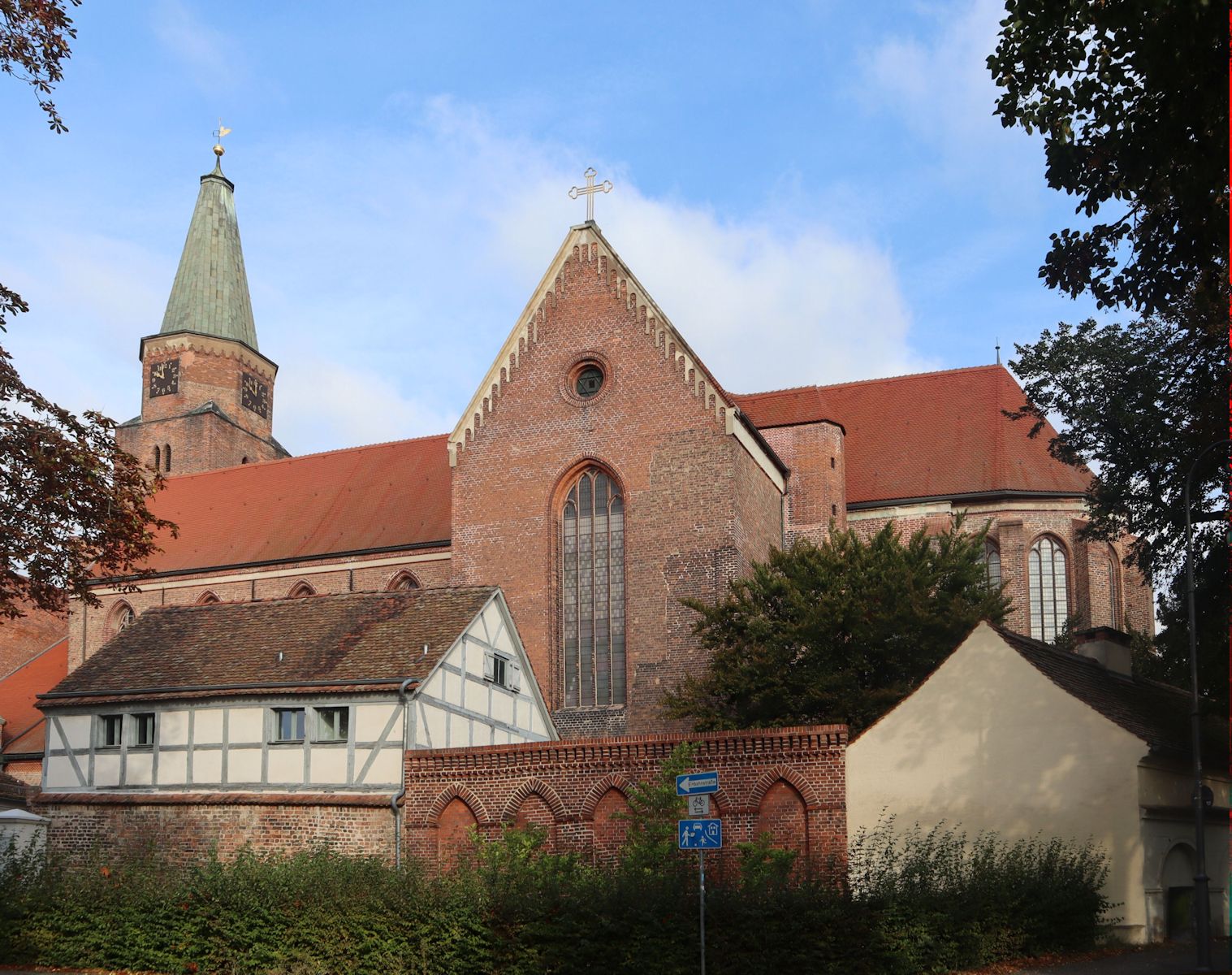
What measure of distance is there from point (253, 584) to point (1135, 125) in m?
36.3

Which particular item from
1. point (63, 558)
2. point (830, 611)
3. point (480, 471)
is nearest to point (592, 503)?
point (480, 471)

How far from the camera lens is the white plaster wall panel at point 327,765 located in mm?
24500

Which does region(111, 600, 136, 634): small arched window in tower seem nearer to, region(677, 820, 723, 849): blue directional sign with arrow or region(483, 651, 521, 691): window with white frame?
region(483, 651, 521, 691): window with white frame

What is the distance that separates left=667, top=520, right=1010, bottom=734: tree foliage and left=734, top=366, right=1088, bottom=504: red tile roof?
9.46m

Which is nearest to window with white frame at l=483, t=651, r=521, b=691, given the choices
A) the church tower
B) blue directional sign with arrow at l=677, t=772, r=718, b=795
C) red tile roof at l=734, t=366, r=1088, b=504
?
blue directional sign with arrow at l=677, t=772, r=718, b=795

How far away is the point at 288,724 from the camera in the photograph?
2528 centimetres

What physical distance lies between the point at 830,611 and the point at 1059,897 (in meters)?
9.90

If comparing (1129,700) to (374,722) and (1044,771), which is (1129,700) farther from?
(374,722)

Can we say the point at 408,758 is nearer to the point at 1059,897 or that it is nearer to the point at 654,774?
the point at 654,774

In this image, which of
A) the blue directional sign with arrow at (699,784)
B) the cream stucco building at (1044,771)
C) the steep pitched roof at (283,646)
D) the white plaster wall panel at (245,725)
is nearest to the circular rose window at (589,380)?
the steep pitched roof at (283,646)

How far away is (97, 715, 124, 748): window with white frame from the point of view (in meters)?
26.7

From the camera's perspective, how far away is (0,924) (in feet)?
69.7

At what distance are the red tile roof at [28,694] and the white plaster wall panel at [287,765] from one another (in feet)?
59.2

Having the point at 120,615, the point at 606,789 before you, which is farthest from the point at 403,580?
the point at 606,789
